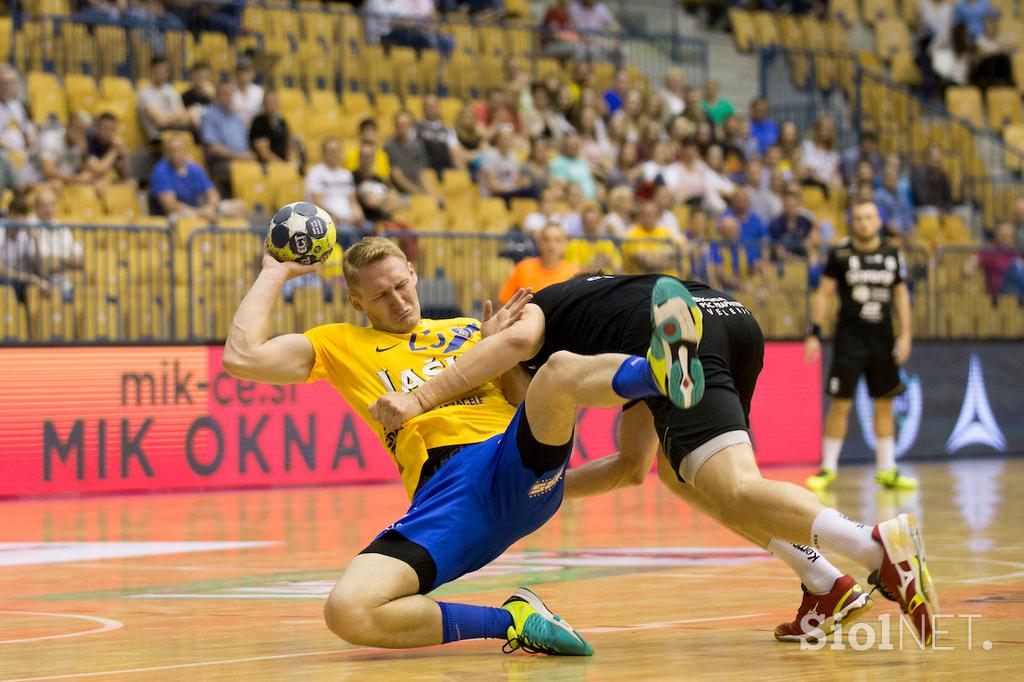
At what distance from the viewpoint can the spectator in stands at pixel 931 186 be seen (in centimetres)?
2383

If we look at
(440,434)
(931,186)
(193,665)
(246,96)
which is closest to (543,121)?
(246,96)

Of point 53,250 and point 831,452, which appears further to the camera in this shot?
point 831,452

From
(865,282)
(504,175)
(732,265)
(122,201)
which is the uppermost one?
(504,175)

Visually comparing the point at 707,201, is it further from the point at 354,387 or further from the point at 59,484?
the point at 354,387

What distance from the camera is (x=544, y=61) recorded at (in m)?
22.6

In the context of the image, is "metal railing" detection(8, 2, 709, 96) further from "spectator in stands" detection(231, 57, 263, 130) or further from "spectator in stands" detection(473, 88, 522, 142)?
"spectator in stands" detection(473, 88, 522, 142)

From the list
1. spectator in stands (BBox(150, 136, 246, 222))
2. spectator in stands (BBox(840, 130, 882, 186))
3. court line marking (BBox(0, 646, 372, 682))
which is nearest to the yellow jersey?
court line marking (BBox(0, 646, 372, 682))

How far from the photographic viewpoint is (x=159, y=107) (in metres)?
17.8

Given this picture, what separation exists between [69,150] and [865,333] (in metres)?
8.16

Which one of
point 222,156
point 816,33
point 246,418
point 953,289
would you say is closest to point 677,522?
point 246,418

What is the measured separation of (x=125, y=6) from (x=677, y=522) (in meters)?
10.4

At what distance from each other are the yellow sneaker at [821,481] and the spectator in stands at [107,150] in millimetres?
7694

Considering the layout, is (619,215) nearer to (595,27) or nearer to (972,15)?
(595,27)

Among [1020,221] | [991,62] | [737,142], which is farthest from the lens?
[991,62]
